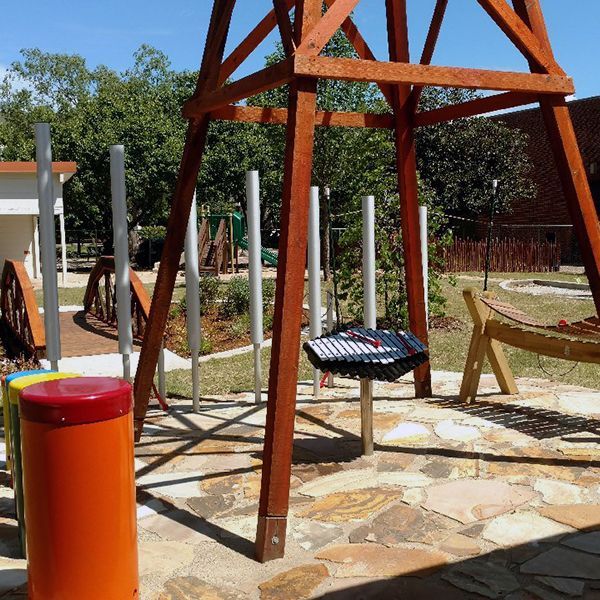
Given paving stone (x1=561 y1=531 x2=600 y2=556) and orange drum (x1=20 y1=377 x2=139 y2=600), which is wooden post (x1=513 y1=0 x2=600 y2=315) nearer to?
paving stone (x1=561 y1=531 x2=600 y2=556)

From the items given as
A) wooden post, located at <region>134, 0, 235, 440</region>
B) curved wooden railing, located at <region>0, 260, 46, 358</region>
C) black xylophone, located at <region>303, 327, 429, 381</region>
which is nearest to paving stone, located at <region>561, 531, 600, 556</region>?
black xylophone, located at <region>303, 327, 429, 381</region>

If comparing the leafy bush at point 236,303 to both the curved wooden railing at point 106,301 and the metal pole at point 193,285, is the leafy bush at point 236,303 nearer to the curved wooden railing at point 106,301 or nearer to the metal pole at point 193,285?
the curved wooden railing at point 106,301

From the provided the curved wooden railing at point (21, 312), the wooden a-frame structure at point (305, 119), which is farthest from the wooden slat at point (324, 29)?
the curved wooden railing at point (21, 312)

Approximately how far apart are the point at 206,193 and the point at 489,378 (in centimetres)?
2582

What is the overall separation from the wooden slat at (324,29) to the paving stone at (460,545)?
233 cm

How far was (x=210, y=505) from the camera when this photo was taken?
3.87 meters

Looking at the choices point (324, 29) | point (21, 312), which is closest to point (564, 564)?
point (324, 29)

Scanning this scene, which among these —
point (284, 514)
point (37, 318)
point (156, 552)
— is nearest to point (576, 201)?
point (284, 514)

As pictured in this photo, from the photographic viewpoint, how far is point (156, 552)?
10.8 feet

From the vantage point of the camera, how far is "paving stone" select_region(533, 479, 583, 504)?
3.82m

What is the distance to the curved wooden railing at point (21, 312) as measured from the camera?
8070mm

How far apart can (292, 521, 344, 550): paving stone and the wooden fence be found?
942 inches

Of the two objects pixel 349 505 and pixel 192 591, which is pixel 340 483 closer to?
pixel 349 505

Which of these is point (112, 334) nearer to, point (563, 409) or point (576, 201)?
point (563, 409)
